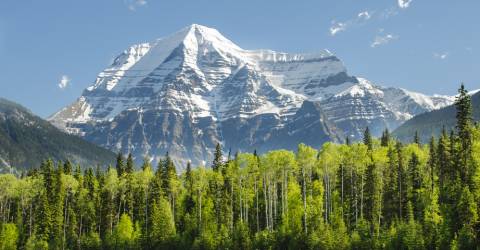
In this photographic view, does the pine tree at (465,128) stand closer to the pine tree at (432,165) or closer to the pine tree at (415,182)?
the pine tree at (415,182)

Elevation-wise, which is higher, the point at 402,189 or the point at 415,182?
the point at 415,182

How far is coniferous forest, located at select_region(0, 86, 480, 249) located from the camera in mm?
116500

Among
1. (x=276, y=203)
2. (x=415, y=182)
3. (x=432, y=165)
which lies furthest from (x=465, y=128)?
(x=276, y=203)

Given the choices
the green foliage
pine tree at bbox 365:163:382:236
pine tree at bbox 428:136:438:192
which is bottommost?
the green foliage

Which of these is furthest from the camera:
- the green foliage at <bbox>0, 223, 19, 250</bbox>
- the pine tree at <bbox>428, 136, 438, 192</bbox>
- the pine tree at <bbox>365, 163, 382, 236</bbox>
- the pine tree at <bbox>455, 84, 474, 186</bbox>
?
the green foliage at <bbox>0, 223, 19, 250</bbox>

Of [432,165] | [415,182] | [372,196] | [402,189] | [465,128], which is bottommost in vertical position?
[372,196]

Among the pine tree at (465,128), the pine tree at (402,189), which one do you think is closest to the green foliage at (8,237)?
the pine tree at (402,189)

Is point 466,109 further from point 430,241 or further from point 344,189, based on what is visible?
point 344,189

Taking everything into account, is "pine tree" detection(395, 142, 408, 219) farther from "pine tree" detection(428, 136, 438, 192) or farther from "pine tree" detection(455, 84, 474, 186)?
"pine tree" detection(455, 84, 474, 186)

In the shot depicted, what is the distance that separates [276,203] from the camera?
478 feet

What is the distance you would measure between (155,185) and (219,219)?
77.1ft

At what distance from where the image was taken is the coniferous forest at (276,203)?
11650 cm

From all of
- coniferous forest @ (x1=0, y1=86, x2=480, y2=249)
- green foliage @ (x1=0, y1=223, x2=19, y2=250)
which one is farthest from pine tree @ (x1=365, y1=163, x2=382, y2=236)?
green foliage @ (x1=0, y1=223, x2=19, y2=250)

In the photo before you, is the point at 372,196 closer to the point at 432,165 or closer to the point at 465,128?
the point at 432,165
